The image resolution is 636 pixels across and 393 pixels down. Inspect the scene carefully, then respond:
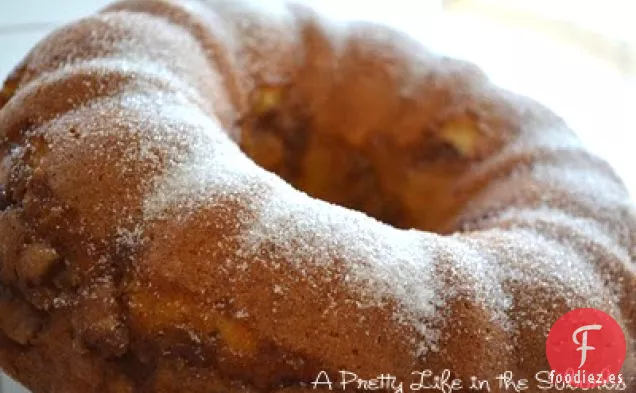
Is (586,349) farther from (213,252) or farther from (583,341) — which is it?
(213,252)

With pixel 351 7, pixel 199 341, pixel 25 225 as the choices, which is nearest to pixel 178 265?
pixel 199 341

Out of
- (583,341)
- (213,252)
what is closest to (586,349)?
(583,341)

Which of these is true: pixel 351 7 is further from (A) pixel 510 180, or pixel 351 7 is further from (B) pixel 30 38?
(A) pixel 510 180
